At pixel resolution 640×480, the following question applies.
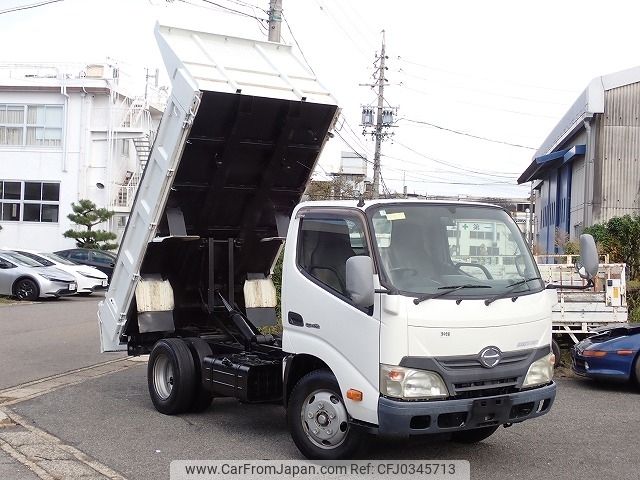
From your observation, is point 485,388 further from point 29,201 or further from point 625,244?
Answer: point 29,201

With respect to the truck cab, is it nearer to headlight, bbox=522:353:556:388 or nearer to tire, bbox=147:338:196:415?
headlight, bbox=522:353:556:388

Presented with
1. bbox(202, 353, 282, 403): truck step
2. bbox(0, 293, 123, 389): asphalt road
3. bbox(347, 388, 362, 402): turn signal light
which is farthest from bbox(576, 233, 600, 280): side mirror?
bbox(0, 293, 123, 389): asphalt road

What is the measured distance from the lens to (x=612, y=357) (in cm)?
1088

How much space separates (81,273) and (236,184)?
1823 centimetres

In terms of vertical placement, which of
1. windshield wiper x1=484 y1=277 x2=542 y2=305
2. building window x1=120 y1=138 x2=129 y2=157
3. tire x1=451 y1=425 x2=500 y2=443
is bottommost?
tire x1=451 y1=425 x2=500 y2=443

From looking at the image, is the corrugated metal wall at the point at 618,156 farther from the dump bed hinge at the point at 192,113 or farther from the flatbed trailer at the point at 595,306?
the dump bed hinge at the point at 192,113

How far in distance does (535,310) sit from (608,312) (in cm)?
626

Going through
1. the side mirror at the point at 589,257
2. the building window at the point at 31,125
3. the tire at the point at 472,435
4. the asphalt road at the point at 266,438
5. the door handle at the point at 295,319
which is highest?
the building window at the point at 31,125

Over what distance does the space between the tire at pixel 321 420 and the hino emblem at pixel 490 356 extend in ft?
3.86

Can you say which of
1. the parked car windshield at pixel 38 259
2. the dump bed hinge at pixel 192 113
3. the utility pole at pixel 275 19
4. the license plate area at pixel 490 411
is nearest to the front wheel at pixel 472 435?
the license plate area at pixel 490 411

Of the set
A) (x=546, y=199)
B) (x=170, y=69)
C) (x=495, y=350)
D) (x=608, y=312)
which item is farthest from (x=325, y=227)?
(x=546, y=199)

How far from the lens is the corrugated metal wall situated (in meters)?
22.3

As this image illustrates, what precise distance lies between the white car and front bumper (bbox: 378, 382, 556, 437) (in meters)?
20.3

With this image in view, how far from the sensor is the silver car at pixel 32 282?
77.6ft
